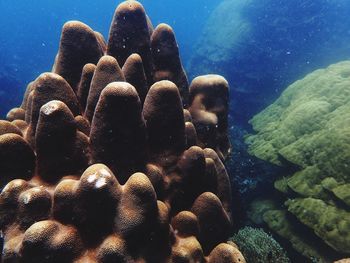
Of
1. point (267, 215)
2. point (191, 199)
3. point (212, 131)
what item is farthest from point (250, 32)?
point (191, 199)

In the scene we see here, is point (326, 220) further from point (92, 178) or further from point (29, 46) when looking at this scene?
point (29, 46)

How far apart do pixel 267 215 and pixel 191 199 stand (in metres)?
3.88

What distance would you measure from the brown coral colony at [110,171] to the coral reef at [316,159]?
7.83 ft

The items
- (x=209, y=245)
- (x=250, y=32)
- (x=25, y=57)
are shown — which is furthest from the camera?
(x=25, y=57)

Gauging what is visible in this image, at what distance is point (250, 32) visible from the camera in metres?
19.5

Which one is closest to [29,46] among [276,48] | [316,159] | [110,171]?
[276,48]

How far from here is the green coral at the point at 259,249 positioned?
16.6 ft

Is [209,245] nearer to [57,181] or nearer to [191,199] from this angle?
[191,199]

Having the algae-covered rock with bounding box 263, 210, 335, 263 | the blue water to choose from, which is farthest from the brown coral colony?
the blue water

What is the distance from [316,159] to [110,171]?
15.7 feet

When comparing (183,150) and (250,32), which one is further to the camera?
(250,32)

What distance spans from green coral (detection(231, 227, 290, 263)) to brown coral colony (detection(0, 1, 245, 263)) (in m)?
1.56

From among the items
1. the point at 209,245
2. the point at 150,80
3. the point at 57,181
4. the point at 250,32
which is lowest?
the point at 209,245

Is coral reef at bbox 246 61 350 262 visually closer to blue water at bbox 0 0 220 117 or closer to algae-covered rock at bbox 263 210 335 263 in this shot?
algae-covered rock at bbox 263 210 335 263
